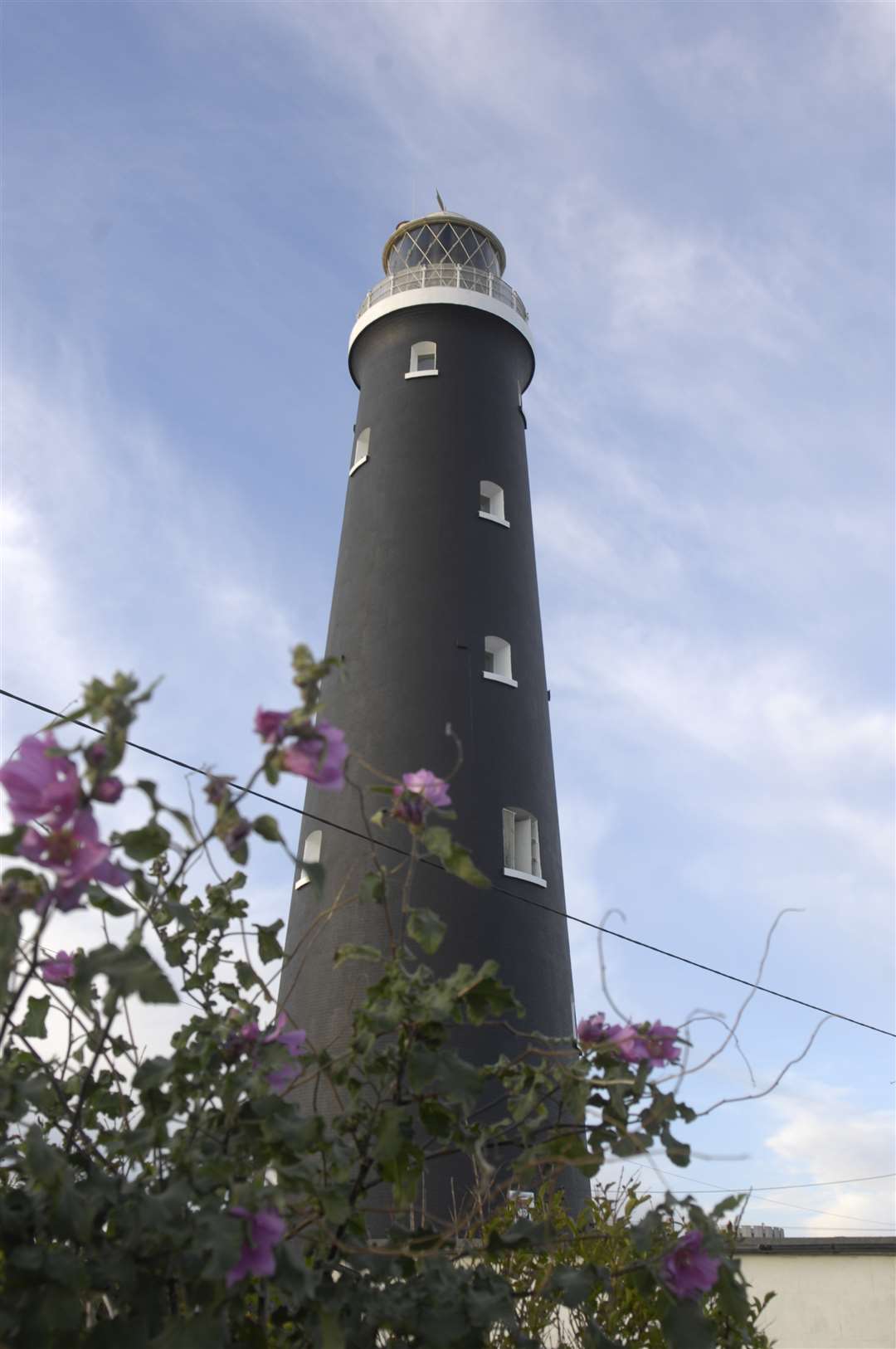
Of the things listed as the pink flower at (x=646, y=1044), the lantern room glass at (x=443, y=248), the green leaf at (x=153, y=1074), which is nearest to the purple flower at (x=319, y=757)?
the green leaf at (x=153, y=1074)

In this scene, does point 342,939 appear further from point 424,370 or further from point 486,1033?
point 424,370

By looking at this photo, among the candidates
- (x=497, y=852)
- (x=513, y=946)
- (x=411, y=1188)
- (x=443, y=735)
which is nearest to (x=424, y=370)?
(x=443, y=735)

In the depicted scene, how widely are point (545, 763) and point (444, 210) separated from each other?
11.4m

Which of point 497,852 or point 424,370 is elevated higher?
point 424,370

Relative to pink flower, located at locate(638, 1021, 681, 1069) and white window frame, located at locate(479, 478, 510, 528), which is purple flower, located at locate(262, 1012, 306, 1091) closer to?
pink flower, located at locate(638, 1021, 681, 1069)

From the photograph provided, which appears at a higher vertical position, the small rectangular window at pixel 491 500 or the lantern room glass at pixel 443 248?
the lantern room glass at pixel 443 248

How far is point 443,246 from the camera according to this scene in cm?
2139

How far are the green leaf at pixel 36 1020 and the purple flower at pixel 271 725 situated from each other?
139 cm

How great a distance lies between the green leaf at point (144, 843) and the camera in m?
2.68

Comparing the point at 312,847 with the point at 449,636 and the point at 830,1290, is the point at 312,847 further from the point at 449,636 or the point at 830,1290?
the point at 830,1290

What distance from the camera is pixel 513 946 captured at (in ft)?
48.8

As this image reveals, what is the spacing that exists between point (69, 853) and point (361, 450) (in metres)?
17.1

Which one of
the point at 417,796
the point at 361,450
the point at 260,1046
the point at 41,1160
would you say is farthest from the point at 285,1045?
the point at 361,450

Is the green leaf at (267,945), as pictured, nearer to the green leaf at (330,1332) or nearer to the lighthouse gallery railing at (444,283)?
the green leaf at (330,1332)
